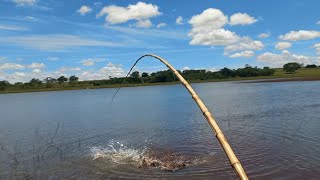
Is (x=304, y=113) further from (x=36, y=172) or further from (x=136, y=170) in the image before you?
(x=36, y=172)

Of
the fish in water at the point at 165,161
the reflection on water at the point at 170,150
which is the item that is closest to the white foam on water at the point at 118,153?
the reflection on water at the point at 170,150

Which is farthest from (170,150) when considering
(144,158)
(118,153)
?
(144,158)

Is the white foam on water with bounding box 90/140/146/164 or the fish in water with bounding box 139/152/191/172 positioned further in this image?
the white foam on water with bounding box 90/140/146/164

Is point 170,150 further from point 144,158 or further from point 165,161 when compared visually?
point 144,158

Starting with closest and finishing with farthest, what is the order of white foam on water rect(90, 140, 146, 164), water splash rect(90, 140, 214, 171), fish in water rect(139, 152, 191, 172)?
1. fish in water rect(139, 152, 191, 172)
2. water splash rect(90, 140, 214, 171)
3. white foam on water rect(90, 140, 146, 164)

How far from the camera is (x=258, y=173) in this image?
16016 mm

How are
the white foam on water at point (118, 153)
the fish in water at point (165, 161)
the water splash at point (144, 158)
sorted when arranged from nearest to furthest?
the fish in water at point (165, 161), the water splash at point (144, 158), the white foam on water at point (118, 153)

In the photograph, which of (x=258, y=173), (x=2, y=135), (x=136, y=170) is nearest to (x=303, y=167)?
(x=258, y=173)

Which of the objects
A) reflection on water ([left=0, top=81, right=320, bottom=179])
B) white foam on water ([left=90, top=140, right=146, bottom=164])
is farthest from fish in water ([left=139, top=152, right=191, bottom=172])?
white foam on water ([left=90, top=140, right=146, bottom=164])

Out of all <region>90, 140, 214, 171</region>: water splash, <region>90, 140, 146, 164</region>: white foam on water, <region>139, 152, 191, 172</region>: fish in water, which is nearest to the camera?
<region>139, 152, 191, 172</region>: fish in water

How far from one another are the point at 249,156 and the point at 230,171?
10.4ft

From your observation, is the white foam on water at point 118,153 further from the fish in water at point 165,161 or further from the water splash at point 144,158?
the fish in water at point 165,161

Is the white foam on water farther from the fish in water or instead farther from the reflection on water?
the fish in water

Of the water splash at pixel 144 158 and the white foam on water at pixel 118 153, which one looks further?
the white foam on water at pixel 118 153
